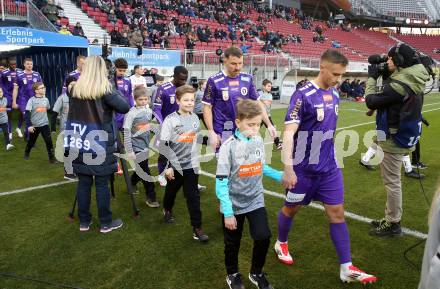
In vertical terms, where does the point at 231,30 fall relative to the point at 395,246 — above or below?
above

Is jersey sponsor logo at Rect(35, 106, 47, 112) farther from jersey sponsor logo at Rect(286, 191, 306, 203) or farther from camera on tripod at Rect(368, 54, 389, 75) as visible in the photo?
camera on tripod at Rect(368, 54, 389, 75)

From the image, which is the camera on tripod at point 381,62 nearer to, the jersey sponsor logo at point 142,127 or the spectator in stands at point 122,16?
the jersey sponsor logo at point 142,127

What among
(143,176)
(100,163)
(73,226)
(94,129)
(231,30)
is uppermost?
(231,30)

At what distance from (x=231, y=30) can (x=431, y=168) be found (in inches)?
995

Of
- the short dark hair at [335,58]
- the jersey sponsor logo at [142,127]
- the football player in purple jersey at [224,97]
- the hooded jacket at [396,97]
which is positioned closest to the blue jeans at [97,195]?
the jersey sponsor logo at [142,127]

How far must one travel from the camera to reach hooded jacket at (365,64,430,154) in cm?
405

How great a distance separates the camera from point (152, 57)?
17375 millimetres

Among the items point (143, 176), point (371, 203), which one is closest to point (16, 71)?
point (143, 176)

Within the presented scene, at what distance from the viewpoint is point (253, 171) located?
3217 millimetres

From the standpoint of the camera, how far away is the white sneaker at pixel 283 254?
3.87 meters

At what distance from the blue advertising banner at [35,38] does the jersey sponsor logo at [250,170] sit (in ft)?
33.4

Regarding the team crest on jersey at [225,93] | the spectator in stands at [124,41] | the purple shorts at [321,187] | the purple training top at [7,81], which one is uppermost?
the spectator in stands at [124,41]

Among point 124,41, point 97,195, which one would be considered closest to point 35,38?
point 124,41

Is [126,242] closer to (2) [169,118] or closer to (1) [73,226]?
(1) [73,226]
